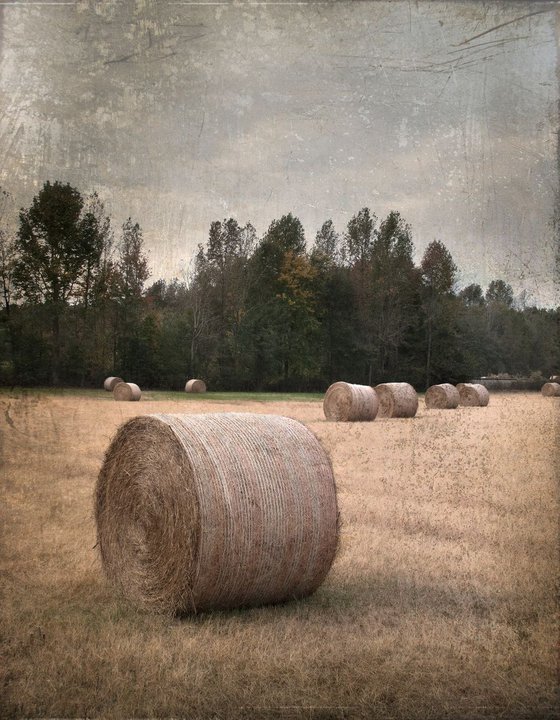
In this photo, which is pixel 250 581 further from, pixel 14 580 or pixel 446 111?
pixel 446 111

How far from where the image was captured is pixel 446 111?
215 inches

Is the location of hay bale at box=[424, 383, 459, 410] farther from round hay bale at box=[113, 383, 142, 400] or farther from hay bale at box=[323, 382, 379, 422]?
round hay bale at box=[113, 383, 142, 400]

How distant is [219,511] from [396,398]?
5.34 metres

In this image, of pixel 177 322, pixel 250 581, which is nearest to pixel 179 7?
pixel 177 322

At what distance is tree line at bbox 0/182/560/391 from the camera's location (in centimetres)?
579

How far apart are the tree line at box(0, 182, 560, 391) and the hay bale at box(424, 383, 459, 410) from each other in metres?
1.46

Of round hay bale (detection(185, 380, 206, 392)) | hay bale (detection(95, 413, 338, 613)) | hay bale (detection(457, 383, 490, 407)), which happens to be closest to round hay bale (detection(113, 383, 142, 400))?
round hay bale (detection(185, 380, 206, 392))

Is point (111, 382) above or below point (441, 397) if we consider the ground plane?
above

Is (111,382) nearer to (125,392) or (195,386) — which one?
(125,392)

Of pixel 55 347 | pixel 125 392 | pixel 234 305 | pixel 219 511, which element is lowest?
pixel 219 511

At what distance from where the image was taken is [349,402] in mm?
8984

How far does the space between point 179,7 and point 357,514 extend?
13.9 feet

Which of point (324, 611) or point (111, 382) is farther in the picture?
point (111, 382)

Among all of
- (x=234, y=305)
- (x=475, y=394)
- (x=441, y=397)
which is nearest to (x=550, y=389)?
(x=475, y=394)
